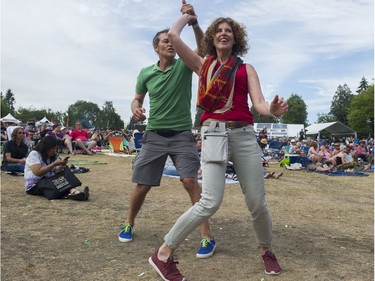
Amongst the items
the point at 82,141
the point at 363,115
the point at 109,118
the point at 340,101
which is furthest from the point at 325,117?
the point at 82,141

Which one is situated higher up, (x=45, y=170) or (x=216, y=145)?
(x=216, y=145)

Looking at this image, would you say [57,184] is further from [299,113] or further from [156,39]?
[299,113]

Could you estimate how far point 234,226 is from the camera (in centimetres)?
464

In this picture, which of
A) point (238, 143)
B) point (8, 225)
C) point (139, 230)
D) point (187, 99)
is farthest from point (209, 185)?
point (8, 225)

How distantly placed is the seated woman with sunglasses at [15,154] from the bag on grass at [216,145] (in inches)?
281

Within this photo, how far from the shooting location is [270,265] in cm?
305

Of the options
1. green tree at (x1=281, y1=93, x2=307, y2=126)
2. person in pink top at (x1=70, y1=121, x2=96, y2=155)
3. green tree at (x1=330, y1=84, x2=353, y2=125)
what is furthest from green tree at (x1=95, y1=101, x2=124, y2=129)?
person in pink top at (x1=70, y1=121, x2=96, y2=155)

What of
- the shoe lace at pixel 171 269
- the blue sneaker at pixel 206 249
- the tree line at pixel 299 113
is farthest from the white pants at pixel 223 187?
the tree line at pixel 299 113

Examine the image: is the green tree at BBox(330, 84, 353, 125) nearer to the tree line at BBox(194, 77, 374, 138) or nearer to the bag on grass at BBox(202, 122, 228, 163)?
the tree line at BBox(194, 77, 374, 138)

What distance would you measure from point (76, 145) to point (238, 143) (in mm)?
16532

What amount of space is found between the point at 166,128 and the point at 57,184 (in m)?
2.99

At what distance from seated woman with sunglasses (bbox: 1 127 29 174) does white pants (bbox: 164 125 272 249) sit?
702 cm

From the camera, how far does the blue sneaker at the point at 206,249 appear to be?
134 inches

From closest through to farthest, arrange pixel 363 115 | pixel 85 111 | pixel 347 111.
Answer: pixel 363 115, pixel 347 111, pixel 85 111
